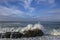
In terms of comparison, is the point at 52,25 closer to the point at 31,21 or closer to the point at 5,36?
the point at 31,21

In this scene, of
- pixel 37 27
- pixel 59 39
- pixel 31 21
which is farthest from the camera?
pixel 31 21

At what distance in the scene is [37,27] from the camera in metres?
7.50

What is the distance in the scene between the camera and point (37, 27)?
24.6 ft

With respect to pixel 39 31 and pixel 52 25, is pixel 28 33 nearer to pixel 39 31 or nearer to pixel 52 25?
pixel 39 31

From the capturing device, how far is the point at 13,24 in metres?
9.25

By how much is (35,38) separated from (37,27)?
0.96 metres

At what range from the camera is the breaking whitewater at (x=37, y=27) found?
681 cm

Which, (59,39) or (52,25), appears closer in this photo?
(59,39)

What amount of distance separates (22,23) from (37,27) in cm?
157

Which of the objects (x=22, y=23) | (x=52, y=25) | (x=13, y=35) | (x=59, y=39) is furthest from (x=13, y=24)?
(x=59, y=39)

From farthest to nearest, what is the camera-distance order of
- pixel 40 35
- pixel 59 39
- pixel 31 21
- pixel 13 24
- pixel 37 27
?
1. pixel 13 24
2. pixel 31 21
3. pixel 37 27
4. pixel 40 35
5. pixel 59 39

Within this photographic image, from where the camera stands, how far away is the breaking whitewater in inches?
268

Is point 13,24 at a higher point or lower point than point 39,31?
higher

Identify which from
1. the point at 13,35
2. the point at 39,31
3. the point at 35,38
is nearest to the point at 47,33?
the point at 39,31
